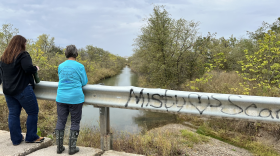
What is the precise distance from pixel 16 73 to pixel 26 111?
57 centimetres

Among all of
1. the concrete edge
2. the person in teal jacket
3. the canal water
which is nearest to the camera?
the person in teal jacket

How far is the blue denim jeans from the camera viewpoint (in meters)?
2.48

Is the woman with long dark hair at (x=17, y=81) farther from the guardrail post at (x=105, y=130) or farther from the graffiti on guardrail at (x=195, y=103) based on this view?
the graffiti on guardrail at (x=195, y=103)

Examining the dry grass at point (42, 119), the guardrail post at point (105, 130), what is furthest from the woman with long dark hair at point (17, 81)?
the dry grass at point (42, 119)

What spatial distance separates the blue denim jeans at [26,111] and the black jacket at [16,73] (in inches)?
3.7

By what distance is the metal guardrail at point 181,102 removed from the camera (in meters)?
1.96

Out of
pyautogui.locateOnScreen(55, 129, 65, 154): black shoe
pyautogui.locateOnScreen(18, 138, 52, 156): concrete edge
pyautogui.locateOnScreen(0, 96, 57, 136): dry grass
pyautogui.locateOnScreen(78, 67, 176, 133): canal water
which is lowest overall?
pyautogui.locateOnScreen(78, 67, 176, 133): canal water

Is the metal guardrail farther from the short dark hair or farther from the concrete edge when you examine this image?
the concrete edge

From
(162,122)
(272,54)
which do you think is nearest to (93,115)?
(162,122)

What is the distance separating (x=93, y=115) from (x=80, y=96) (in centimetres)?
666

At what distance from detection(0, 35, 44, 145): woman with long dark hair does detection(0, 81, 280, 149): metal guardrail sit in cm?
82

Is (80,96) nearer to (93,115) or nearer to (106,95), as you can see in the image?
(106,95)

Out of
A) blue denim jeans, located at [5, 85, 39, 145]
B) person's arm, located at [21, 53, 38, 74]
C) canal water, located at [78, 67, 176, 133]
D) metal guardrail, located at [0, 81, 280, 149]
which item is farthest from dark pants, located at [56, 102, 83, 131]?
canal water, located at [78, 67, 176, 133]

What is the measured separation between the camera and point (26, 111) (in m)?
2.52
